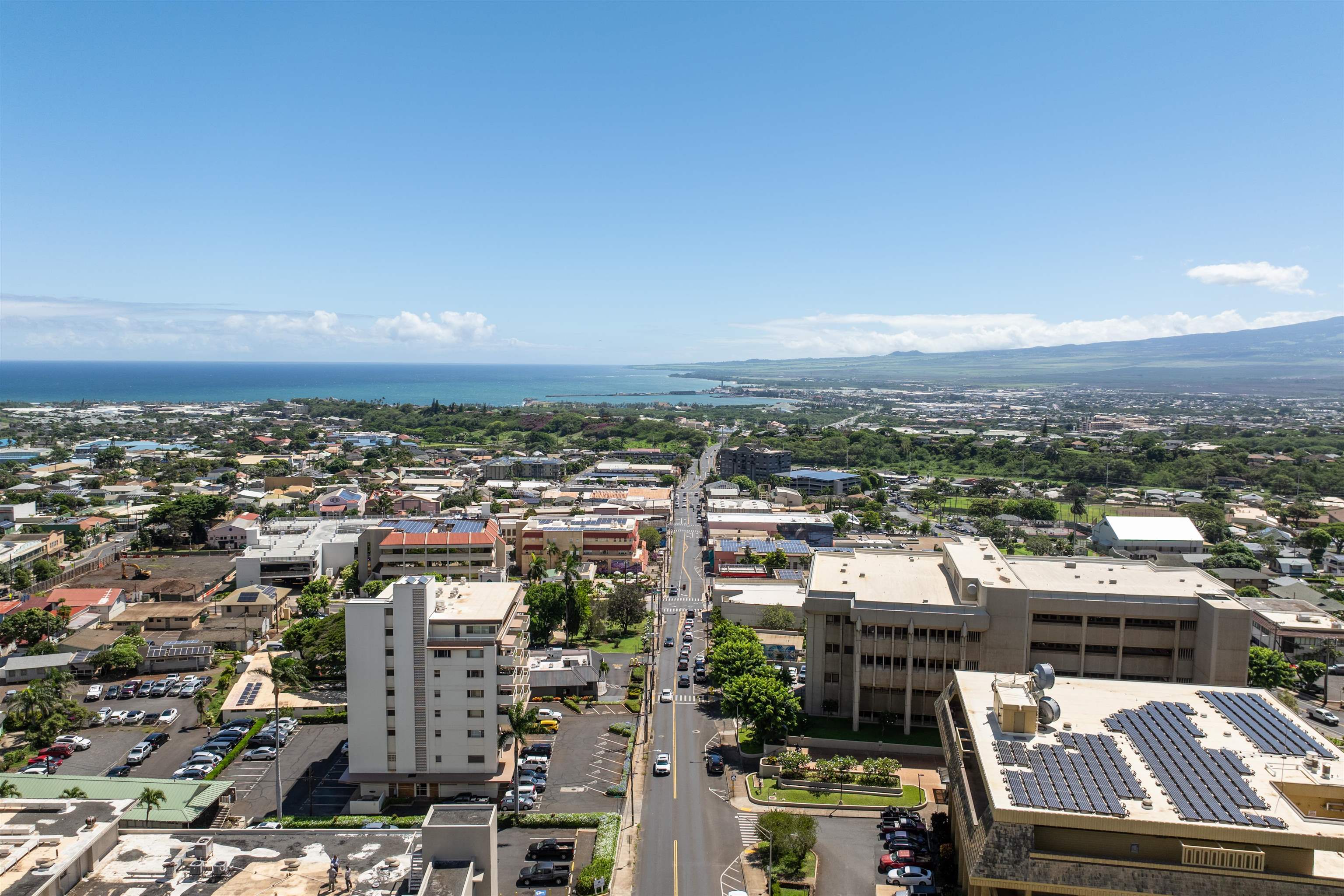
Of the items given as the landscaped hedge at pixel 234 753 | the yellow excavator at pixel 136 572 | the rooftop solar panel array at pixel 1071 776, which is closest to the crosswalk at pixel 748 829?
the rooftop solar panel array at pixel 1071 776

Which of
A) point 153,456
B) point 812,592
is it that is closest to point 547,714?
point 812,592

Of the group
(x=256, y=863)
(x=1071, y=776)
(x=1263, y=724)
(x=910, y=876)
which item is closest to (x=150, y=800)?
(x=256, y=863)

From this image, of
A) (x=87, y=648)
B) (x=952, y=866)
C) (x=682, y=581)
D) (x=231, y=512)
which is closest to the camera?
(x=952, y=866)

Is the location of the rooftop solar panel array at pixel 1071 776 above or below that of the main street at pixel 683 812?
above

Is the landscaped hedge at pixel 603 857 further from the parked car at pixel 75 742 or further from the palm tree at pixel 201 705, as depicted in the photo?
the parked car at pixel 75 742

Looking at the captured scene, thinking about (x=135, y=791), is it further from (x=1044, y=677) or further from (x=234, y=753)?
(x=1044, y=677)

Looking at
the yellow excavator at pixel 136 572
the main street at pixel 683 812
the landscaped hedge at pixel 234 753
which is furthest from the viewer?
the yellow excavator at pixel 136 572

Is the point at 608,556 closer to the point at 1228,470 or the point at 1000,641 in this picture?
the point at 1000,641
